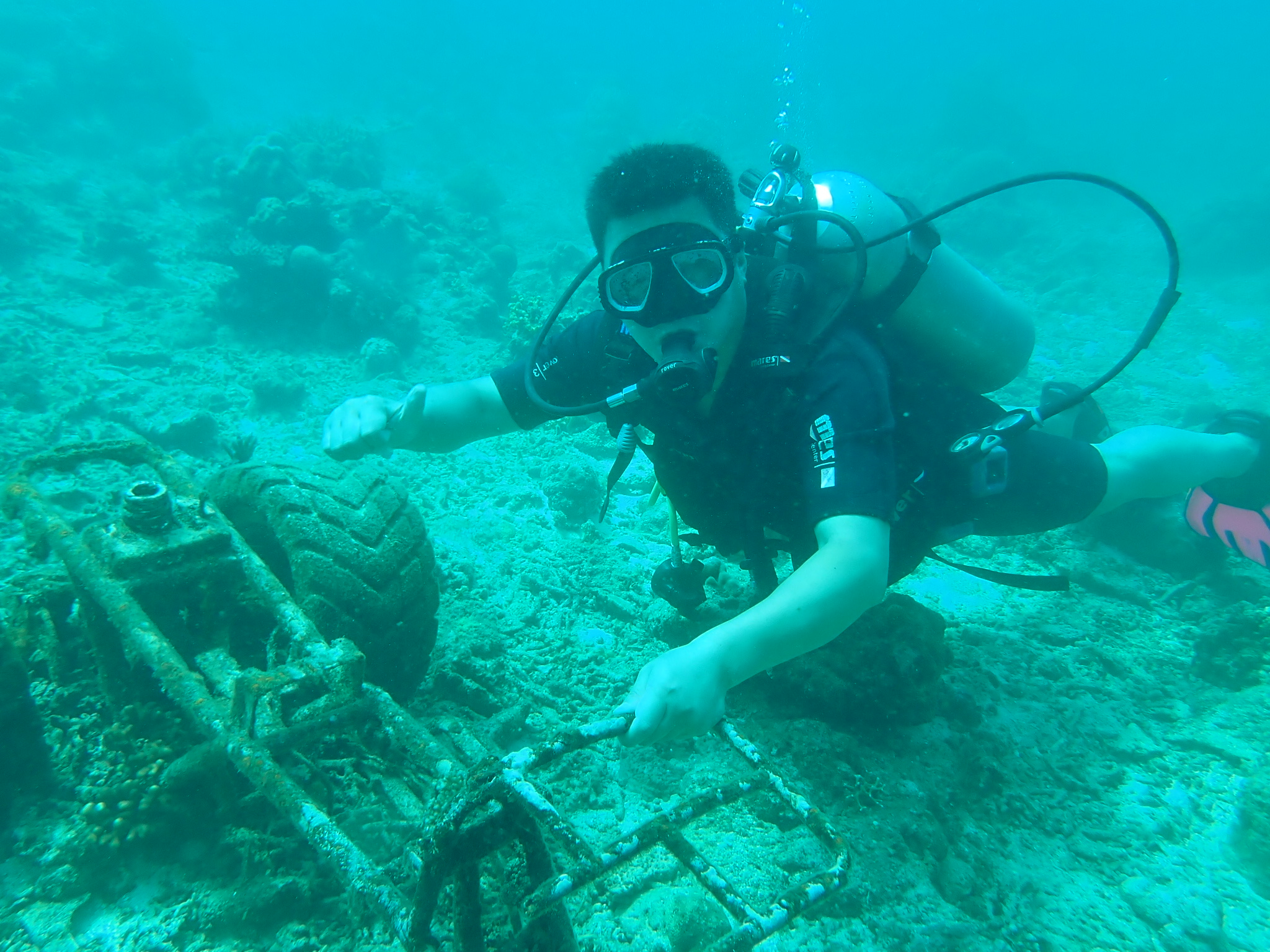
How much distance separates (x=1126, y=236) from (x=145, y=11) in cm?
3940

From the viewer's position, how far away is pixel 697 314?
85.2 inches

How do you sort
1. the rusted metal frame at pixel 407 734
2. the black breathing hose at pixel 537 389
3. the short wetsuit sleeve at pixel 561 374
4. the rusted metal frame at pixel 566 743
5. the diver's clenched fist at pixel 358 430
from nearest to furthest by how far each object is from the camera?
1. the rusted metal frame at pixel 566 743
2. the rusted metal frame at pixel 407 734
3. the diver's clenched fist at pixel 358 430
4. the black breathing hose at pixel 537 389
5. the short wetsuit sleeve at pixel 561 374

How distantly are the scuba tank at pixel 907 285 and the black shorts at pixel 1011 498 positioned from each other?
16.5 inches

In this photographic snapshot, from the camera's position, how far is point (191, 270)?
10547mm

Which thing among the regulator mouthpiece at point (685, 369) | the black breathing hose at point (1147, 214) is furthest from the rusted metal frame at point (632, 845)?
the black breathing hose at point (1147, 214)

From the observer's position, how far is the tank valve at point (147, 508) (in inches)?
79.4

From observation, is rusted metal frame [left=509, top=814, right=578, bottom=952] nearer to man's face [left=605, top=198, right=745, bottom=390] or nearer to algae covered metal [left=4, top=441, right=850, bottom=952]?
algae covered metal [left=4, top=441, right=850, bottom=952]

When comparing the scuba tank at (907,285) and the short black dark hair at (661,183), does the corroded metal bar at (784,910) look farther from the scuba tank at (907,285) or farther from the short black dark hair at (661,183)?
the short black dark hair at (661,183)

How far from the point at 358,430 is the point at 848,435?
6.30 ft

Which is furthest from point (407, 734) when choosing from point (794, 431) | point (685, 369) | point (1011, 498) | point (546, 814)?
point (1011, 498)

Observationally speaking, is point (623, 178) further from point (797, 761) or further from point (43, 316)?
point (43, 316)

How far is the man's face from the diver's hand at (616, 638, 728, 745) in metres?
1.25

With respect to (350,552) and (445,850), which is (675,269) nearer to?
(350,552)

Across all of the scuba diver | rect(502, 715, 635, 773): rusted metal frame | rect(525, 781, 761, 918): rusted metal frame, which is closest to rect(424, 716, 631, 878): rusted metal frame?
rect(502, 715, 635, 773): rusted metal frame
